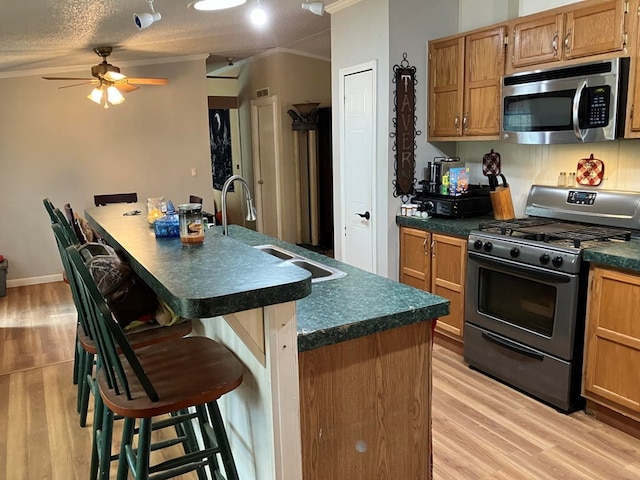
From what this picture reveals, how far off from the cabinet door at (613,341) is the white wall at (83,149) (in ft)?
16.7

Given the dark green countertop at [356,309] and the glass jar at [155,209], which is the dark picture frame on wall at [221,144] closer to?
the glass jar at [155,209]

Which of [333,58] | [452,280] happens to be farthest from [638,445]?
[333,58]

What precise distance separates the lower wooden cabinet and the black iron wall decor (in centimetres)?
35

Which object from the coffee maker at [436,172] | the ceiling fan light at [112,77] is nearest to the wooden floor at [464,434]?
the coffee maker at [436,172]

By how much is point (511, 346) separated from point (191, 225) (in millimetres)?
2053

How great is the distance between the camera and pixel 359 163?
165 inches

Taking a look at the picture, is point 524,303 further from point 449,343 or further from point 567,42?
point 567,42

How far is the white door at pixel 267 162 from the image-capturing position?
Answer: 7078mm

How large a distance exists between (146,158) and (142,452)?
5.30m

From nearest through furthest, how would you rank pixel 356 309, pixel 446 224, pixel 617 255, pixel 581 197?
1. pixel 356 309
2. pixel 617 255
3. pixel 581 197
4. pixel 446 224

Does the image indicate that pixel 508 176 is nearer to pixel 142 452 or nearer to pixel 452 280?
pixel 452 280

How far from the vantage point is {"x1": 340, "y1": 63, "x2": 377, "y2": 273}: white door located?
13.1 ft

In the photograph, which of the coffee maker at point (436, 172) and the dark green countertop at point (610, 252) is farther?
the coffee maker at point (436, 172)

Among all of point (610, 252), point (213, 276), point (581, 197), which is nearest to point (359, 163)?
point (581, 197)
